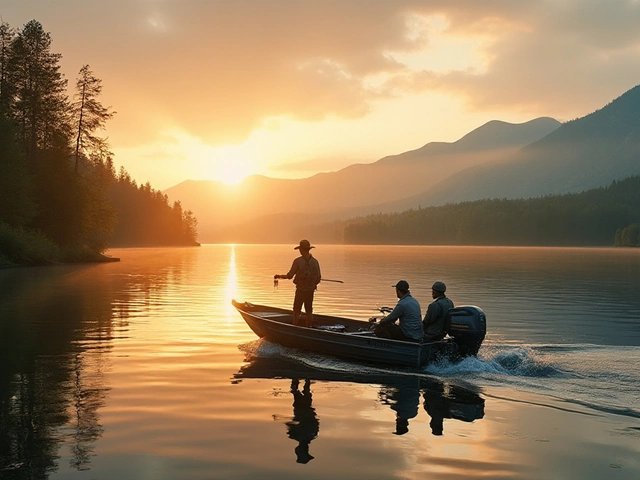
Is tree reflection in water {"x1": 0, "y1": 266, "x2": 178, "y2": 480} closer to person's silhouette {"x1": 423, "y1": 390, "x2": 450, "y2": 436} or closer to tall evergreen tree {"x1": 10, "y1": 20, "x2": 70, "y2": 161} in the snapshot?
person's silhouette {"x1": 423, "y1": 390, "x2": 450, "y2": 436}

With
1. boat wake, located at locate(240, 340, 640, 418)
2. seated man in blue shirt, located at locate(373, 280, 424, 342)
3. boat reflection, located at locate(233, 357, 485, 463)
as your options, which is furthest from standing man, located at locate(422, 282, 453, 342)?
boat reflection, located at locate(233, 357, 485, 463)

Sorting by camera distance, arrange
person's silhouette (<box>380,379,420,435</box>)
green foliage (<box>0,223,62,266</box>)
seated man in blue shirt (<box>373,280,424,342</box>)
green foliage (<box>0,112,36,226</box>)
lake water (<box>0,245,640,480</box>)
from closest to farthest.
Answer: lake water (<box>0,245,640,480</box>) → person's silhouette (<box>380,379,420,435</box>) → seated man in blue shirt (<box>373,280,424,342</box>) → green foliage (<box>0,112,36,226</box>) → green foliage (<box>0,223,62,266</box>)

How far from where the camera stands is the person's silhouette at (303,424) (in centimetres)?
1065

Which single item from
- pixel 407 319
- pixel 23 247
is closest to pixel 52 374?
pixel 407 319

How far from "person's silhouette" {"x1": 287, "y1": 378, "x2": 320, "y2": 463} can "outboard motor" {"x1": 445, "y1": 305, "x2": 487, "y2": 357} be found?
528 cm

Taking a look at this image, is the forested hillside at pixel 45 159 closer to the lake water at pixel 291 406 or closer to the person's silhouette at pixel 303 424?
the lake water at pixel 291 406

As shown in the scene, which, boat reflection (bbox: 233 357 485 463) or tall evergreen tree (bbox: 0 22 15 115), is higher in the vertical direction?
tall evergreen tree (bbox: 0 22 15 115)

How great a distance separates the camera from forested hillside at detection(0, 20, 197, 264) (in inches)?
2562

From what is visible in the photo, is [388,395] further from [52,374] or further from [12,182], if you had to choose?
[12,182]

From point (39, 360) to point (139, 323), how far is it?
8.73 metres

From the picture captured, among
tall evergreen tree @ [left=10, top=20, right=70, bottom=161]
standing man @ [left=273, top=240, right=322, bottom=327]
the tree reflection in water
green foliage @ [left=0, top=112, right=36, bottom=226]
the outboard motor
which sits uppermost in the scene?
tall evergreen tree @ [left=10, top=20, right=70, bottom=161]

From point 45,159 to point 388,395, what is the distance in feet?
233

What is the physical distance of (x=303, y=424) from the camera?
12367mm

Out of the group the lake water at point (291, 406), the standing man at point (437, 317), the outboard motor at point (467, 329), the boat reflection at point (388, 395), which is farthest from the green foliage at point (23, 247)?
the outboard motor at point (467, 329)
